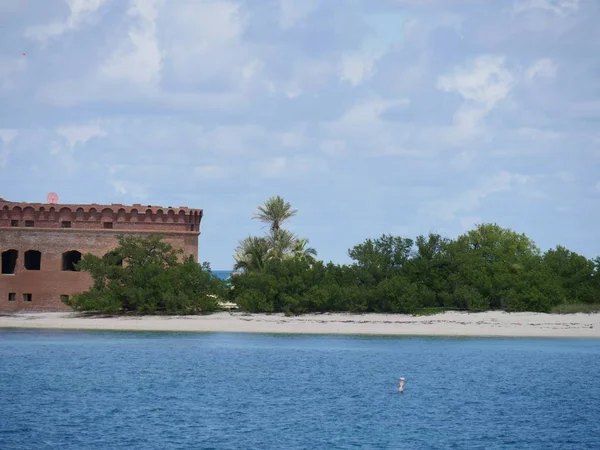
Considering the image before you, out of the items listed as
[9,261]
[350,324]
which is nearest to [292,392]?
[350,324]

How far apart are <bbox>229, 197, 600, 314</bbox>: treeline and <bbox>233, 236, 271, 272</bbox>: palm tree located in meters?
3.60

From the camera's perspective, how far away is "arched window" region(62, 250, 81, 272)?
72.6 meters

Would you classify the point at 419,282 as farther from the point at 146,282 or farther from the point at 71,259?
the point at 71,259

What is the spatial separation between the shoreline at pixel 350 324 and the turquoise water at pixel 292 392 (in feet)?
2.68

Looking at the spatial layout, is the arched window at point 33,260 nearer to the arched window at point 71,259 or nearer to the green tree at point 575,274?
the arched window at point 71,259

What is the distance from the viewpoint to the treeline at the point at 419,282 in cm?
6794

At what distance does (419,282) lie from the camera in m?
69.9

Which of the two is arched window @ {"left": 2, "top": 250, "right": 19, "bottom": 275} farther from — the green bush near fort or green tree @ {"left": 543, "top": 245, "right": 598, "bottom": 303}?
green tree @ {"left": 543, "top": 245, "right": 598, "bottom": 303}

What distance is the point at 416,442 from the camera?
3419cm

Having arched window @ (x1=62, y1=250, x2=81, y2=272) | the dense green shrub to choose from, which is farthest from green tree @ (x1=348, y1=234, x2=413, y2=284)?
arched window @ (x1=62, y1=250, x2=81, y2=272)

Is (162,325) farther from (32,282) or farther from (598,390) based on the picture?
(598,390)

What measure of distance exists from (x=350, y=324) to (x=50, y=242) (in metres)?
20.1

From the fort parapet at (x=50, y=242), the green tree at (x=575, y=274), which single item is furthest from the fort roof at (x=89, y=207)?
the green tree at (x=575, y=274)

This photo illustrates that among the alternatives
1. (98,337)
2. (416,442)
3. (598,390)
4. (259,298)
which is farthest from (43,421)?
(259,298)
